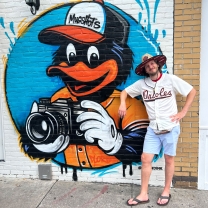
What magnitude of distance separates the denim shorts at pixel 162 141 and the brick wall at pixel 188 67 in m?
0.35

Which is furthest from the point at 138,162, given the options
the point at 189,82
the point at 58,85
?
the point at 58,85

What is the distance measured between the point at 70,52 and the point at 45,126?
1.14m

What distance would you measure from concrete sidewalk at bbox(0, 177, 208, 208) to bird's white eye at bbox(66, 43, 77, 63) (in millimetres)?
1797

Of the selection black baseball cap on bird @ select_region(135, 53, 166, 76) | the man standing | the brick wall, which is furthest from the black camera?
the brick wall

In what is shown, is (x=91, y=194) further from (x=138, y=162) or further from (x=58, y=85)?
(x=58, y=85)

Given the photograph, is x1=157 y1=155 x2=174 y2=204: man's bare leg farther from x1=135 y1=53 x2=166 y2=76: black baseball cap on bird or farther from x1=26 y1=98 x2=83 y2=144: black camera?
x1=26 y1=98 x2=83 y2=144: black camera

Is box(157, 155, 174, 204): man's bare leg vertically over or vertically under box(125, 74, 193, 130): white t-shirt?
under

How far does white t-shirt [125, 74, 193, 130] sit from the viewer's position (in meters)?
3.01

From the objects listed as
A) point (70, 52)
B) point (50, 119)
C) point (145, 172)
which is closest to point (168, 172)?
point (145, 172)

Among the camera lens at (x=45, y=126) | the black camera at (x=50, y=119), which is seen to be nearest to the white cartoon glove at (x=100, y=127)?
the black camera at (x=50, y=119)

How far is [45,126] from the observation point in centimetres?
373

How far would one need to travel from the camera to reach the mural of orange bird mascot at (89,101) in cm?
341

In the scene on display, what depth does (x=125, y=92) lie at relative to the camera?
3258 mm

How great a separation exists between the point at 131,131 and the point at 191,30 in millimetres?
1526
